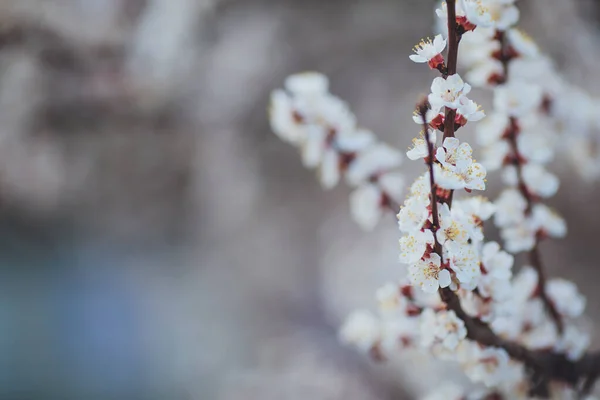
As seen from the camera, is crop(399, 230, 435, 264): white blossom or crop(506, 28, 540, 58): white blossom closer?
crop(399, 230, 435, 264): white blossom

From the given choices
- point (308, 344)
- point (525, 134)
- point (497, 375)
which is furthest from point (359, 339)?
point (308, 344)

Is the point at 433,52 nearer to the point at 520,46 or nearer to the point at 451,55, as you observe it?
the point at 451,55

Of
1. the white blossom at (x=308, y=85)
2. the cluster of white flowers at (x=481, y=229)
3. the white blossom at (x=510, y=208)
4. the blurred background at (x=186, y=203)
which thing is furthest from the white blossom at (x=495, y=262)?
the blurred background at (x=186, y=203)

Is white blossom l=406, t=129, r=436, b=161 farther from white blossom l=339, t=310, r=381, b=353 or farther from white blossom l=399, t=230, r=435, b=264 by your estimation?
white blossom l=339, t=310, r=381, b=353

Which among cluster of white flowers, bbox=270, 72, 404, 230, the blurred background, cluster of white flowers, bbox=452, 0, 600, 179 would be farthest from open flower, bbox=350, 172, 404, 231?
the blurred background

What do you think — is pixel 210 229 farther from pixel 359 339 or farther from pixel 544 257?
pixel 359 339

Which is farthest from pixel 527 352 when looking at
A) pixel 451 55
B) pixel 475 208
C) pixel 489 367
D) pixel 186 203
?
pixel 186 203
